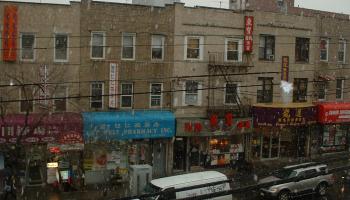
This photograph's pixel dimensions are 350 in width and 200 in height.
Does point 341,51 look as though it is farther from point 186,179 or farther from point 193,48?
point 186,179

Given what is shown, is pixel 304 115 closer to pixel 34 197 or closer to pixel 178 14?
pixel 178 14

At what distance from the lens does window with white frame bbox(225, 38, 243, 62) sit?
94.1 ft

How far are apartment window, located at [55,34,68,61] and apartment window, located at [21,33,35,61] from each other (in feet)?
3.86

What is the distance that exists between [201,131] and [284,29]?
9.07 m

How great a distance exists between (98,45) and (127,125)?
4571 millimetres

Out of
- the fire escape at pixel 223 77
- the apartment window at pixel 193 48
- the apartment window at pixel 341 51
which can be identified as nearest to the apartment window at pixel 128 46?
the apartment window at pixel 193 48

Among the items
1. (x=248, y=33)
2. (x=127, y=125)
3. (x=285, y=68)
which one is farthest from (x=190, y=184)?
(x=285, y=68)

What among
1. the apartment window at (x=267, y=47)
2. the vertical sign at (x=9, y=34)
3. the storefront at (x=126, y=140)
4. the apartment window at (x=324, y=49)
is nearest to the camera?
the vertical sign at (x=9, y=34)

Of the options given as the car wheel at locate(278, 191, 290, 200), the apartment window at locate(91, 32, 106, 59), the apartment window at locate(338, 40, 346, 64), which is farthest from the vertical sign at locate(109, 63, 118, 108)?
the apartment window at locate(338, 40, 346, 64)

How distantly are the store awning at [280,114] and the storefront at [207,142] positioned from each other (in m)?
0.79

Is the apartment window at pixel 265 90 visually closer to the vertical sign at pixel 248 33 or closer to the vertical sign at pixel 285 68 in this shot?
→ the vertical sign at pixel 285 68

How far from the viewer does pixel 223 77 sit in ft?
93.2

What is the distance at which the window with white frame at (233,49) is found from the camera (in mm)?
28672

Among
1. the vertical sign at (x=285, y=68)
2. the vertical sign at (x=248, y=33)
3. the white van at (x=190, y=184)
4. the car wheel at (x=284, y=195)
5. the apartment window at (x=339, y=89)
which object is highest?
the vertical sign at (x=248, y=33)
